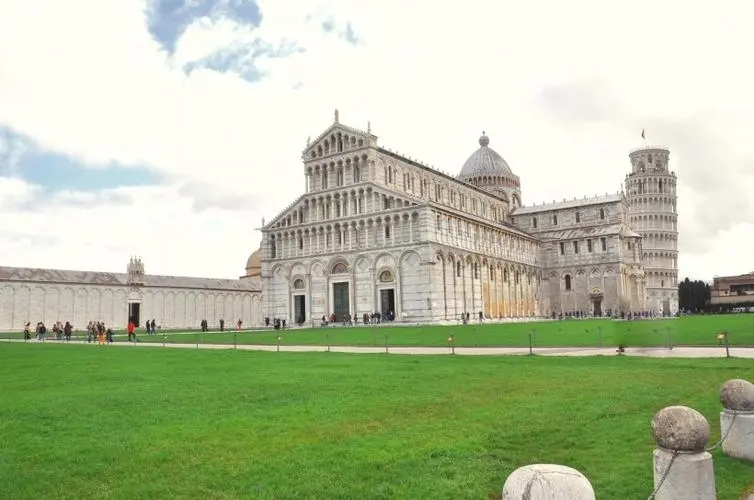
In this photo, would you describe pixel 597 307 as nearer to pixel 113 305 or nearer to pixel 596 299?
pixel 596 299

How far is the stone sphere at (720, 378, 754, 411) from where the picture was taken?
29.4 ft

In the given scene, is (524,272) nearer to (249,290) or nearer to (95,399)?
(249,290)

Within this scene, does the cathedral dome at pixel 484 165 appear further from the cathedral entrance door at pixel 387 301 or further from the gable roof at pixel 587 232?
the cathedral entrance door at pixel 387 301

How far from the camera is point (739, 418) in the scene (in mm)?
9109

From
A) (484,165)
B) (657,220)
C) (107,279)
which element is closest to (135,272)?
(107,279)

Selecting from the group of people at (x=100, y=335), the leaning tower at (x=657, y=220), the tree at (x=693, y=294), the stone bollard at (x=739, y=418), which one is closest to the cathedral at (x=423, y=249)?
the leaning tower at (x=657, y=220)

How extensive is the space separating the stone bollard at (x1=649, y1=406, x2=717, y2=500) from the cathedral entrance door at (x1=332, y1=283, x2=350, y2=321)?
63852mm

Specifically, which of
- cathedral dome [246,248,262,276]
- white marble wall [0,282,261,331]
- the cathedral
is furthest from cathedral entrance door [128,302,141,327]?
cathedral dome [246,248,262,276]

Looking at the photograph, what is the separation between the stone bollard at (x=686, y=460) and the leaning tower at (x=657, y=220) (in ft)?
394

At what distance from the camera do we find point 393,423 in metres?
11.4

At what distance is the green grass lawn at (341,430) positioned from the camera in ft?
26.6

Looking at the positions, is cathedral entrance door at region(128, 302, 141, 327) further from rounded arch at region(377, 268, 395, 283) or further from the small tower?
rounded arch at region(377, 268, 395, 283)

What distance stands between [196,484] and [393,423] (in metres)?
4.23

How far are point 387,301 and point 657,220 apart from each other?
74770mm
